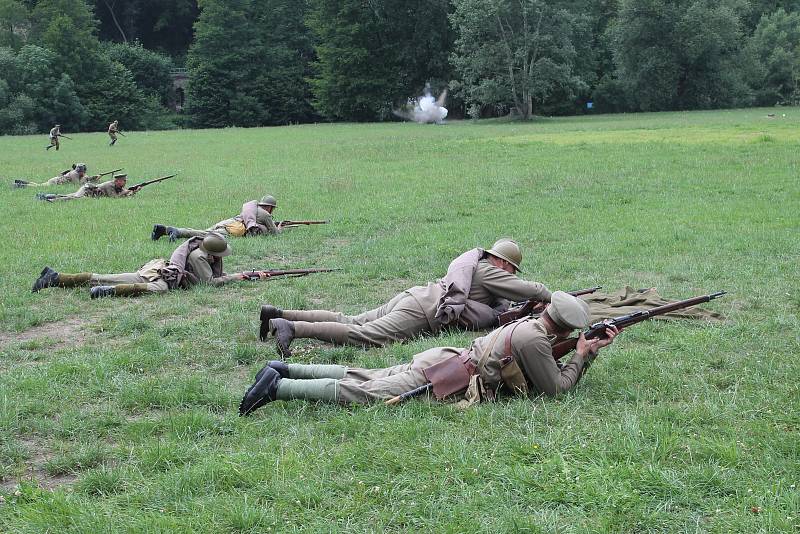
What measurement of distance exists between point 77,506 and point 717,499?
3.93 metres

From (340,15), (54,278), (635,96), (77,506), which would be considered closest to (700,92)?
(635,96)

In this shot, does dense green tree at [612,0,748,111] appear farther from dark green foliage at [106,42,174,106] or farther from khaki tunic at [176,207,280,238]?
khaki tunic at [176,207,280,238]

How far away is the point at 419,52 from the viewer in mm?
72688

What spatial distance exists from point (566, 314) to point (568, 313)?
20mm

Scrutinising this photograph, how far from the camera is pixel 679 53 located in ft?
223

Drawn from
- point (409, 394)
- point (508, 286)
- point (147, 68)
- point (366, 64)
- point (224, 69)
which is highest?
point (147, 68)

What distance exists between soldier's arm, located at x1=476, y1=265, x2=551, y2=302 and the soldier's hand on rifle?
1.82 m

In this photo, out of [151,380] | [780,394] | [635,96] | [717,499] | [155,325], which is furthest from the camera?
[635,96]

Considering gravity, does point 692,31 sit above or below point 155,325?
above

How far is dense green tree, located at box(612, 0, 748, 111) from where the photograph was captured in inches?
2603

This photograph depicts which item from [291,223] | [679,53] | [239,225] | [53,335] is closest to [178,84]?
[679,53]

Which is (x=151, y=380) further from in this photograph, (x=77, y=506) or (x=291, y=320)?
(x=77, y=506)

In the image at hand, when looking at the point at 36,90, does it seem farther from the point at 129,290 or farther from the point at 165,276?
the point at 129,290

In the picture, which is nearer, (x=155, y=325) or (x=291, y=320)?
(x=291, y=320)
